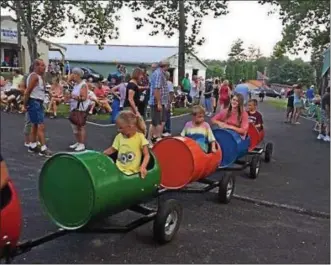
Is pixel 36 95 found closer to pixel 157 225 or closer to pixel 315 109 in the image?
pixel 157 225

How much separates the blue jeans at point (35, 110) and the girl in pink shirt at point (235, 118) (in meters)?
2.81

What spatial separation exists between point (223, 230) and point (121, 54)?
159 feet

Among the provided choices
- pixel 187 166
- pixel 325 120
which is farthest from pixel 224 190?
pixel 325 120

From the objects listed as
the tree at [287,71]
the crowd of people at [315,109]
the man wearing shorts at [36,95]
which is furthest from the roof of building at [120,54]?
the man wearing shorts at [36,95]

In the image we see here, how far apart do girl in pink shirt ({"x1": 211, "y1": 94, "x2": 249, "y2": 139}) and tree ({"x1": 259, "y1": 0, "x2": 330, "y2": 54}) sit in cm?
1699

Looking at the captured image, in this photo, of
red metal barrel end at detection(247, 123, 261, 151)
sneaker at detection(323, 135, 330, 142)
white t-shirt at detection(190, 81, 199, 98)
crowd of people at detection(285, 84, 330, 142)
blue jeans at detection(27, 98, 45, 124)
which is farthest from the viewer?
white t-shirt at detection(190, 81, 199, 98)

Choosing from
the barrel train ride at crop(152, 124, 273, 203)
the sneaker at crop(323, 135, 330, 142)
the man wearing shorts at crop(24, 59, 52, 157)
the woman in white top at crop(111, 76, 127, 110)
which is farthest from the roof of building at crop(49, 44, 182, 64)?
the barrel train ride at crop(152, 124, 273, 203)

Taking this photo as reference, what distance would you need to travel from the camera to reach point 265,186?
6973 millimetres

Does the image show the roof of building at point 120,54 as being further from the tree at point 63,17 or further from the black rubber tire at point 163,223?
the black rubber tire at point 163,223

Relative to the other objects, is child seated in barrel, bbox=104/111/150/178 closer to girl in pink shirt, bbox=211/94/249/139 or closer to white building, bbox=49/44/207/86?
girl in pink shirt, bbox=211/94/249/139

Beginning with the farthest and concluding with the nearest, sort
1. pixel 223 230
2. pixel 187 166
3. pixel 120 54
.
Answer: pixel 120 54, pixel 187 166, pixel 223 230

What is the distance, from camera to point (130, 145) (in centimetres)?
448

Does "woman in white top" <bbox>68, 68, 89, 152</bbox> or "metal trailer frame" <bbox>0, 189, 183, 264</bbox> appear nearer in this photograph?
"metal trailer frame" <bbox>0, 189, 183, 264</bbox>

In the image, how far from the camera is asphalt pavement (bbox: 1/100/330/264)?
4012 millimetres
